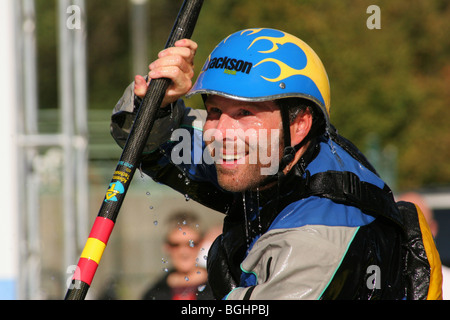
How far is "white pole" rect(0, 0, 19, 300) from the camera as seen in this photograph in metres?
4.87

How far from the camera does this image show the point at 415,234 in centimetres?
296

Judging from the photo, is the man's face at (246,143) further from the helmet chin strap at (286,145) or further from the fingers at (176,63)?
the fingers at (176,63)

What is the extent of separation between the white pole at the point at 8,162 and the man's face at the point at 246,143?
2479 millimetres

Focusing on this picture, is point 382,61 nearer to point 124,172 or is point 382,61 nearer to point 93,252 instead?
point 124,172

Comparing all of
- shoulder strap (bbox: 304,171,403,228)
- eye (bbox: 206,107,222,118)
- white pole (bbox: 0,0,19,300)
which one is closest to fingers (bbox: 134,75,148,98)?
eye (bbox: 206,107,222,118)

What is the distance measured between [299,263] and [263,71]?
2.79 feet

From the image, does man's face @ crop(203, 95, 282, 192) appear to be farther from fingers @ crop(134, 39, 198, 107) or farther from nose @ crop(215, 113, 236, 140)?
fingers @ crop(134, 39, 198, 107)

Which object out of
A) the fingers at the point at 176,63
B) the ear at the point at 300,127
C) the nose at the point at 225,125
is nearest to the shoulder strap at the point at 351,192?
the ear at the point at 300,127

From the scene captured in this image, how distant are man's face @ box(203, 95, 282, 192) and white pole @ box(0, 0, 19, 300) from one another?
2.48m

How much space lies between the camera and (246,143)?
9.44 feet

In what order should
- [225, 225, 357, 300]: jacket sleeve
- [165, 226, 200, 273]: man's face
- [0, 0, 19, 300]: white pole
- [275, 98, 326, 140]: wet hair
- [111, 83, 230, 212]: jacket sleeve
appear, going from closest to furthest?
1. [225, 225, 357, 300]: jacket sleeve
2. [275, 98, 326, 140]: wet hair
3. [111, 83, 230, 212]: jacket sleeve
4. [0, 0, 19, 300]: white pole
5. [165, 226, 200, 273]: man's face
